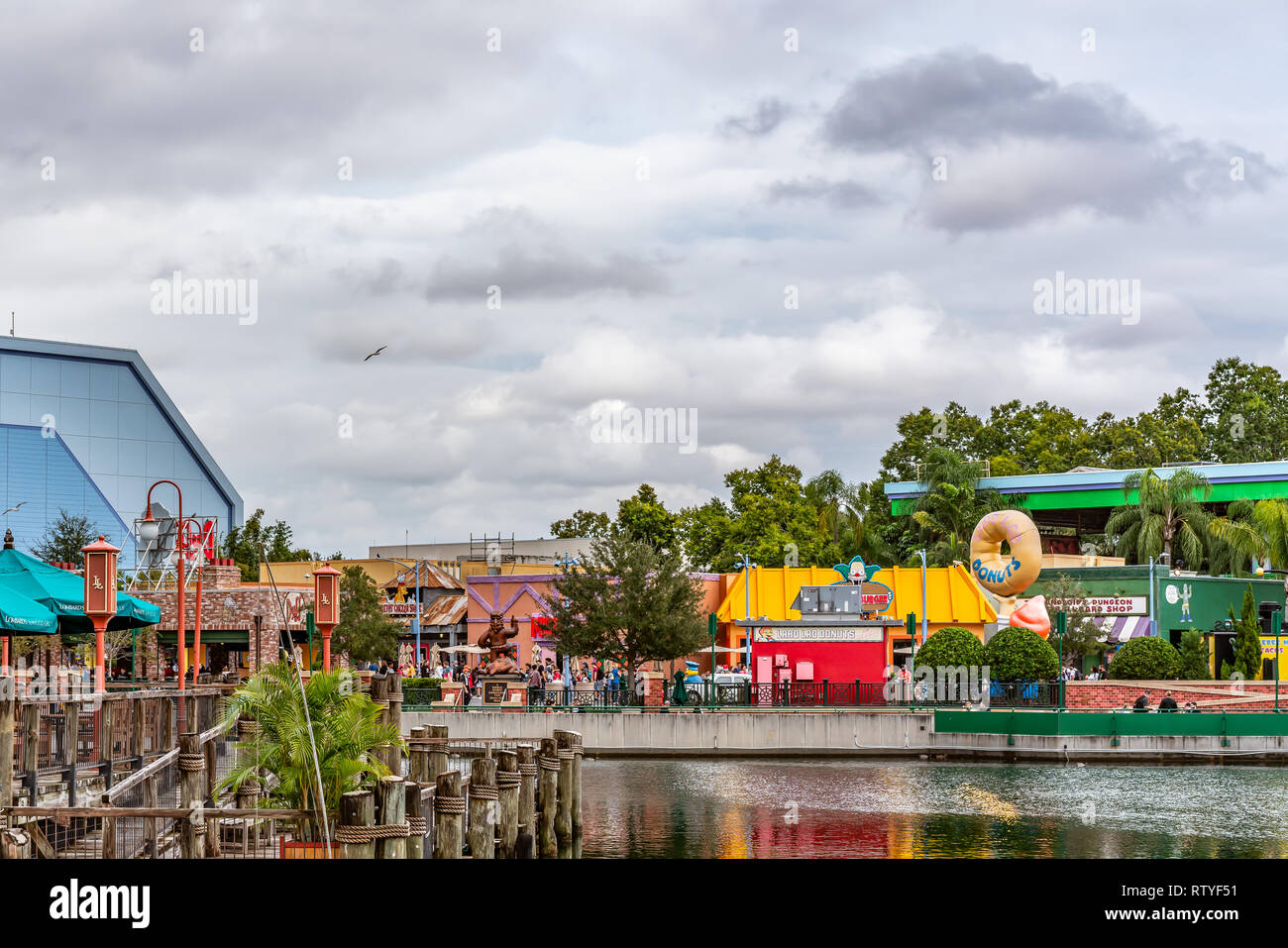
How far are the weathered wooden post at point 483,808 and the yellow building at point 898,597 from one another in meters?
41.9

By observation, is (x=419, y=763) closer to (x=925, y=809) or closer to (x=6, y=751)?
Answer: (x=6, y=751)

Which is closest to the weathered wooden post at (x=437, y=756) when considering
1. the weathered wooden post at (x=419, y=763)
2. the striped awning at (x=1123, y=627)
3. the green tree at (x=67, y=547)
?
the weathered wooden post at (x=419, y=763)

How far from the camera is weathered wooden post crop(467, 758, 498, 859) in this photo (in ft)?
61.1

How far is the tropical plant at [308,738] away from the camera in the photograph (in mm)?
17125

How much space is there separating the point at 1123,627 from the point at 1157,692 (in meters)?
16.4

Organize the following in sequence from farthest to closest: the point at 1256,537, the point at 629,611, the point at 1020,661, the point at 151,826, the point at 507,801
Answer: the point at 1256,537 → the point at 629,611 → the point at 1020,661 → the point at 507,801 → the point at 151,826

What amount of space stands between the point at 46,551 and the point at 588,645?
26.6 m

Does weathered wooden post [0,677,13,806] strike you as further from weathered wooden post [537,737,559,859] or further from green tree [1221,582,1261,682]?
green tree [1221,582,1261,682]

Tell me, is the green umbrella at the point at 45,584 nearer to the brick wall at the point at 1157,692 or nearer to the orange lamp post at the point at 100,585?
the orange lamp post at the point at 100,585

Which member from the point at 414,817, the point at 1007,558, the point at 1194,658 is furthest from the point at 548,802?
the point at 1007,558

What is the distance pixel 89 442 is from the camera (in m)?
98.2

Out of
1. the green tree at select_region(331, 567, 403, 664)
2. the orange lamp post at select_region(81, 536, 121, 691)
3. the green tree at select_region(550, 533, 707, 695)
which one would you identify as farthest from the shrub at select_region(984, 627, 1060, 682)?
the orange lamp post at select_region(81, 536, 121, 691)
